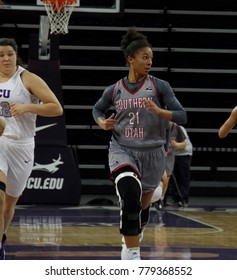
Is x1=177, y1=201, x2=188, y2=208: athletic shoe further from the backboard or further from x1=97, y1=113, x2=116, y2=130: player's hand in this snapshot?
x1=97, y1=113, x2=116, y2=130: player's hand

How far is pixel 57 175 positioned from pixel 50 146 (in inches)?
20.9

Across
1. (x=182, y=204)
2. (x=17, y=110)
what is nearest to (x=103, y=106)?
(x=17, y=110)

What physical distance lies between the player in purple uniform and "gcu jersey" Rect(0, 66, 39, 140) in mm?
666

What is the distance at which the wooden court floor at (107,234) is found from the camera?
816 centimetres

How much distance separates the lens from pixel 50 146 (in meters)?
14.5

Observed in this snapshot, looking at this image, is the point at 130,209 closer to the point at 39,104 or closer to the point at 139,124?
the point at 139,124

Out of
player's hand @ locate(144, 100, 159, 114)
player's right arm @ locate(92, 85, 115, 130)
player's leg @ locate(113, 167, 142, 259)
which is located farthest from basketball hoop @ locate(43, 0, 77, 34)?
player's leg @ locate(113, 167, 142, 259)

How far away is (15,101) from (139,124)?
1.11 meters

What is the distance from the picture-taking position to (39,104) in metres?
7.11

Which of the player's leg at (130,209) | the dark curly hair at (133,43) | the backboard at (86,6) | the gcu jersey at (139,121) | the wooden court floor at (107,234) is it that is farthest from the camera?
the backboard at (86,6)

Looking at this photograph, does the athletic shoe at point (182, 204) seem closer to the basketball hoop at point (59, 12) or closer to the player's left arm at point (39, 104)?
the basketball hoop at point (59, 12)

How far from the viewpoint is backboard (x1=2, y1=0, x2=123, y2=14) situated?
13.6m

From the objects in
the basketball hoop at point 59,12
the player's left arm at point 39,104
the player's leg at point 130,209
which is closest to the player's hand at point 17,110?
the player's left arm at point 39,104
